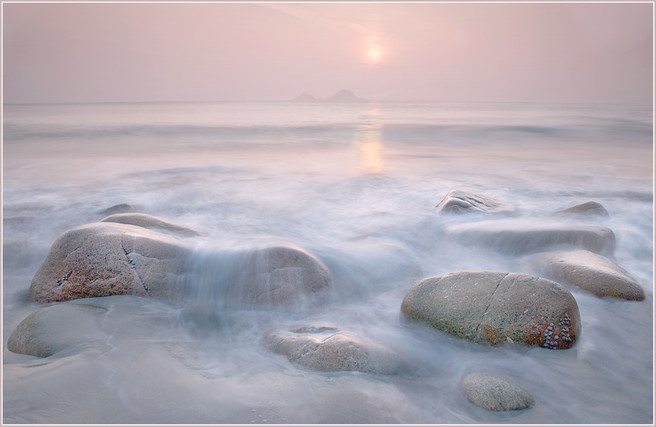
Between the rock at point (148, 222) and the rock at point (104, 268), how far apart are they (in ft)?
2.59

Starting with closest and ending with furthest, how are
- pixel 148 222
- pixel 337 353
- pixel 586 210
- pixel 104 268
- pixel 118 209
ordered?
pixel 337 353 < pixel 104 268 < pixel 148 222 < pixel 586 210 < pixel 118 209

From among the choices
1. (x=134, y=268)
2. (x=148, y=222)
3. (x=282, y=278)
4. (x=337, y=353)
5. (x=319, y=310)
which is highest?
(x=148, y=222)

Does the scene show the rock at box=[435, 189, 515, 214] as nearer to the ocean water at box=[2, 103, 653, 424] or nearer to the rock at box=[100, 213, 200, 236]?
the ocean water at box=[2, 103, 653, 424]

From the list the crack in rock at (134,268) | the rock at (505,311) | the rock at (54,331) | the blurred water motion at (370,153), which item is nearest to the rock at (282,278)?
the crack in rock at (134,268)

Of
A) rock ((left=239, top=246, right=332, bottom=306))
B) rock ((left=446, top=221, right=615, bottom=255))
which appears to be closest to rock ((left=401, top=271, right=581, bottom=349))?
rock ((left=239, top=246, right=332, bottom=306))

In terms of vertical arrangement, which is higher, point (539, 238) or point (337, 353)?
point (539, 238)

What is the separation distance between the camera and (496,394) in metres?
2.69

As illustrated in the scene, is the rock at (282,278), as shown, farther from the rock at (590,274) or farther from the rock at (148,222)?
the rock at (590,274)

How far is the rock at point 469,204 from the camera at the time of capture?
6.63m

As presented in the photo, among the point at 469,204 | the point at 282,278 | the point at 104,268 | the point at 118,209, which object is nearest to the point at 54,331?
the point at 104,268

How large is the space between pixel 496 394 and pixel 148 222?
4073 millimetres

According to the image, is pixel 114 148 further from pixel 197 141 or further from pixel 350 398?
pixel 350 398

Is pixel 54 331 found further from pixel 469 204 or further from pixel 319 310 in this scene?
pixel 469 204

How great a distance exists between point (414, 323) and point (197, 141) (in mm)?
17117
